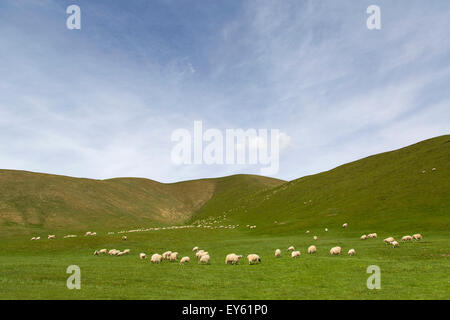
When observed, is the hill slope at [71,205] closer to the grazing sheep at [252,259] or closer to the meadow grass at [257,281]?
the meadow grass at [257,281]

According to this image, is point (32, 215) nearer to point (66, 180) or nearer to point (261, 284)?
point (66, 180)

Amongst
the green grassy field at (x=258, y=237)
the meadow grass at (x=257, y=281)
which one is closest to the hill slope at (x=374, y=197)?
the green grassy field at (x=258, y=237)

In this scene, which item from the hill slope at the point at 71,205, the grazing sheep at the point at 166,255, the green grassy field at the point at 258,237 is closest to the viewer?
the green grassy field at the point at 258,237

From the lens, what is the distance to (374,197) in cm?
8569

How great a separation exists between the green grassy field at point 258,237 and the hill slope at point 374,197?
0.44 metres

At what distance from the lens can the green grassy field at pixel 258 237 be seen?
1950 cm

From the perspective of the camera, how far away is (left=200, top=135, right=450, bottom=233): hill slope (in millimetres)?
66500

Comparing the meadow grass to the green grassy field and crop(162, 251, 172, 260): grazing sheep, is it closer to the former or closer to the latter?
the green grassy field

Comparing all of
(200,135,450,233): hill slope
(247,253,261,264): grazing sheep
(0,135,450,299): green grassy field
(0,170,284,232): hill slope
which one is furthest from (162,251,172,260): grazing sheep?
(0,170,284,232): hill slope

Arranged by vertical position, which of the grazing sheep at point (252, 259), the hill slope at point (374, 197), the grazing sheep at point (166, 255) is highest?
the hill slope at point (374, 197)

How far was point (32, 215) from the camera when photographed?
103 meters

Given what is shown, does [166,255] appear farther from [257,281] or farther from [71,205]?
[71,205]

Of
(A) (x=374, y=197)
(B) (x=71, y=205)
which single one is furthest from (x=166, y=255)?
(B) (x=71, y=205)
